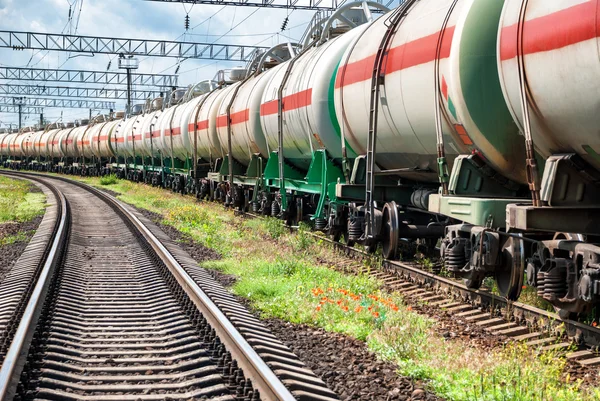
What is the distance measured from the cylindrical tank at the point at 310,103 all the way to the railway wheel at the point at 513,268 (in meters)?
4.91

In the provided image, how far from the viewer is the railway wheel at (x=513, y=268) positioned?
710 centimetres

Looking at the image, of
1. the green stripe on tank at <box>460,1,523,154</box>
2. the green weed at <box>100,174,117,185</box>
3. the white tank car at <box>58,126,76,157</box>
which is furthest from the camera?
the white tank car at <box>58,126,76,157</box>

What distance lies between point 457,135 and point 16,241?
10048mm

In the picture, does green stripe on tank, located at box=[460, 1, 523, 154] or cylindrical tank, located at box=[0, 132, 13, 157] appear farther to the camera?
cylindrical tank, located at box=[0, 132, 13, 157]

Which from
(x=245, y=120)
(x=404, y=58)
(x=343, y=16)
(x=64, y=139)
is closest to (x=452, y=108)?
(x=404, y=58)

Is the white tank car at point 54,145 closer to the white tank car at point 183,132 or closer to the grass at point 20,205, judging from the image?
the grass at point 20,205

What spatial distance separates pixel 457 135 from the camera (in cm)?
775

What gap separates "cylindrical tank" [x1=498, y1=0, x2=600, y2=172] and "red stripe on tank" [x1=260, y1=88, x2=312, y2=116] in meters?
6.30

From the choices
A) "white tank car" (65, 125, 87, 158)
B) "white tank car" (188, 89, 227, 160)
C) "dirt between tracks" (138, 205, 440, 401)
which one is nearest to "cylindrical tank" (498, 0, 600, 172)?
"dirt between tracks" (138, 205, 440, 401)

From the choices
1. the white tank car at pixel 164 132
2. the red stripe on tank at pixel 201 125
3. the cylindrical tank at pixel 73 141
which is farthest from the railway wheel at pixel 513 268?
the cylindrical tank at pixel 73 141

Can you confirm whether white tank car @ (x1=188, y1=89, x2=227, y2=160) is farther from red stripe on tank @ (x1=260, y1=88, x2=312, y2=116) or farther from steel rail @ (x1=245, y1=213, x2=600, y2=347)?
steel rail @ (x1=245, y1=213, x2=600, y2=347)

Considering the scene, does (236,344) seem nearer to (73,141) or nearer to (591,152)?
(591,152)

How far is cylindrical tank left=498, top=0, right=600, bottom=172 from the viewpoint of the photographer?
5.25 meters

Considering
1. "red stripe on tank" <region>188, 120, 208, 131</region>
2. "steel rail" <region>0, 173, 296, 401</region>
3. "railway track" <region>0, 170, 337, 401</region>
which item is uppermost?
"red stripe on tank" <region>188, 120, 208, 131</region>
